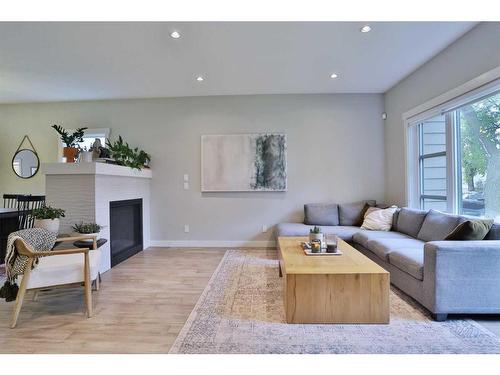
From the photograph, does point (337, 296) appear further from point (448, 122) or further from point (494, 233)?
point (448, 122)

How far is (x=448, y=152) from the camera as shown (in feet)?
10.9

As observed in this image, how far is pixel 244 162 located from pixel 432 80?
9.58 feet

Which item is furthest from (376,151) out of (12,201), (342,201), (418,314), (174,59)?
(12,201)

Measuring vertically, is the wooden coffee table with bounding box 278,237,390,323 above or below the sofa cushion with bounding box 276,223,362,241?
below

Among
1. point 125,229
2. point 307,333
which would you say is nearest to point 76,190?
point 125,229

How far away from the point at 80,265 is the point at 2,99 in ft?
14.7

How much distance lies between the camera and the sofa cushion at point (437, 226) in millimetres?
2840

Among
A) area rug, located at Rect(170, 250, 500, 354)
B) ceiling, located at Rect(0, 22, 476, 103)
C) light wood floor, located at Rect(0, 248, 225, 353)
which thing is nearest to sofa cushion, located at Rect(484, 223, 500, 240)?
area rug, located at Rect(170, 250, 500, 354)

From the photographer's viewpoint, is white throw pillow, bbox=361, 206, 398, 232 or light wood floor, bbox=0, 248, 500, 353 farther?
white throw pillow, bbox=361, 206, 398, 232

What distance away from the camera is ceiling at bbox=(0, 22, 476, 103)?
2.77 m

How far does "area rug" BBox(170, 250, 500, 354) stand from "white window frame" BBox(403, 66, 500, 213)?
66.0 inches

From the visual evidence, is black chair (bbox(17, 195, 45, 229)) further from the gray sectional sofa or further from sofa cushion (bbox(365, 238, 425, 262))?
the gray sectional sofa

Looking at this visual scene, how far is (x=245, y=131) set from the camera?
4879mm

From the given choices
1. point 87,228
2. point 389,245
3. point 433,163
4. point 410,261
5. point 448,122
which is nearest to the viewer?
point 410,261
